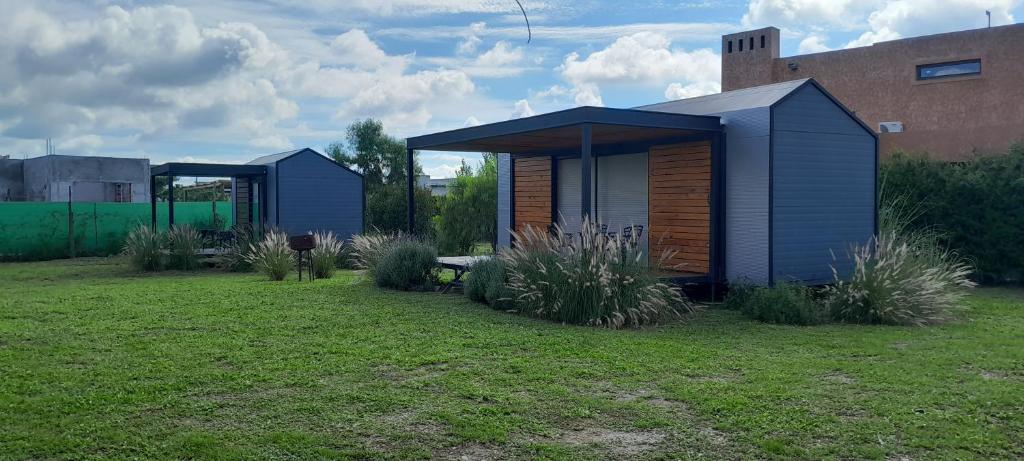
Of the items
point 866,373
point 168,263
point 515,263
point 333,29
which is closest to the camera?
point 866,373

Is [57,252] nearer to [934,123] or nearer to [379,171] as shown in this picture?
[379,171]

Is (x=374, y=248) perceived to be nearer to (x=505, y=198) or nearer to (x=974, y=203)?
(x=505, y=198)

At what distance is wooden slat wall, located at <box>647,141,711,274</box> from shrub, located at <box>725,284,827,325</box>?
137cm

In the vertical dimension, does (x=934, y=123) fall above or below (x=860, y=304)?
above

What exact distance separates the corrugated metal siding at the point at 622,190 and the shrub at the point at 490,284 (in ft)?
6.75

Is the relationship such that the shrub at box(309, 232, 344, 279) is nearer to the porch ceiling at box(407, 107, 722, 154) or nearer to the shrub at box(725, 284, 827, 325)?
the porch ceiling at box(407, 107, 722, 154)

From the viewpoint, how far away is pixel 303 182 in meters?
17.6

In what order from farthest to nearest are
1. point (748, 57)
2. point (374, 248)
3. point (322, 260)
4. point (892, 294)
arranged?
point (748, 57) < point (322, 260) < point (374, 248) < point (892, 294)

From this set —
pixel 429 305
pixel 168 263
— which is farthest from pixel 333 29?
pixel 168 263

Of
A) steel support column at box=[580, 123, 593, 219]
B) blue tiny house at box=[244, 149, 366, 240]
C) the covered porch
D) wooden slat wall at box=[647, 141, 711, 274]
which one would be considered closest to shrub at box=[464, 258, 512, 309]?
the covered porch

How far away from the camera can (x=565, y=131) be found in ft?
33.3

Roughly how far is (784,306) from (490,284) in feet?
10.1

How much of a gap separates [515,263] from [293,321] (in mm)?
2330

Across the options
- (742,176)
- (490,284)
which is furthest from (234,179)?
(742,176)
